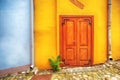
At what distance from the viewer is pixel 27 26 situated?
340 inches

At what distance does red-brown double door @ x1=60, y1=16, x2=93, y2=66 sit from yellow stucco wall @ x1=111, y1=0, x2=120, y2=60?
131 cm

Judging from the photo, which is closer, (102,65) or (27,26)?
(27,26)

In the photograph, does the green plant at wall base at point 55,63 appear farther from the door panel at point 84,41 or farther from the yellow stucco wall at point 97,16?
the yellow stucco wall at point 97,16

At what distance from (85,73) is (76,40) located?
1.83 metres

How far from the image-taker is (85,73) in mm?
8430

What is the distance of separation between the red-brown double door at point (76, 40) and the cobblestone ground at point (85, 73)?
49cm

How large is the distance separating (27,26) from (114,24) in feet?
15.3

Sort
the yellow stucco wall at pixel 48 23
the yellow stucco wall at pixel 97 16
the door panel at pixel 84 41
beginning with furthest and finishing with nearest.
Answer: the door panel at pixel 84 41
the yellow stucco wall at pixel 97 16
the yellow stucco wall at pixel 48 23

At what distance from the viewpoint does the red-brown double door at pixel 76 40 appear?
9.30 metres

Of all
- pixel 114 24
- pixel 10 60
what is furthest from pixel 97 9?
pixel 10 60

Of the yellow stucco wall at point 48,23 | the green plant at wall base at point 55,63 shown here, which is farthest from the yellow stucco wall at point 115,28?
the green plant at wall base at point 55,63

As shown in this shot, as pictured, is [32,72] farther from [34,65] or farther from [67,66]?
Answer: [67,66]

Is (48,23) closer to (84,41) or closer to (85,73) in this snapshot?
(84,41)

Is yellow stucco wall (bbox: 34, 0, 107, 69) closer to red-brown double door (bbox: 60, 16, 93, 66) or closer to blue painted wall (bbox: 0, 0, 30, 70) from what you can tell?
red-brown double door (bbox: 60, 16, 93, 66)
